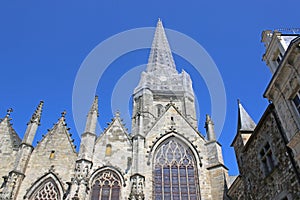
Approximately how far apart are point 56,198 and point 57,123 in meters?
5.70

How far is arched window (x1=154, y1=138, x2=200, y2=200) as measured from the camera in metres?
14.1

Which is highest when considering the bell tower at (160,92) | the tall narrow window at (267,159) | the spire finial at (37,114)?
the bell tower at (160,92)

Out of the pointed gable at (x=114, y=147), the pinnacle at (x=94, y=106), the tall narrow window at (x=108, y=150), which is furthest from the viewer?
the pinnacle at (x=94, y=106)

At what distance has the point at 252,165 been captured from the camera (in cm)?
1029

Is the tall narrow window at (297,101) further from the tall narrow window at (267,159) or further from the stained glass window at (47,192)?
the stained glass window at (47,192)

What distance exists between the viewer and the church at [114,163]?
1398cm

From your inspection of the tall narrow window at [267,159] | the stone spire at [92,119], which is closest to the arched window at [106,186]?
the stone spire at [92,119]

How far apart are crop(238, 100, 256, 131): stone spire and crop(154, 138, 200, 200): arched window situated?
442cm

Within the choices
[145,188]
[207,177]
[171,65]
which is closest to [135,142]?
[145,188]

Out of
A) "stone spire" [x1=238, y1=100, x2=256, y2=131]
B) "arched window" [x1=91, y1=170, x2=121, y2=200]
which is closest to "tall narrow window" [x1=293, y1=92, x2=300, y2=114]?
"stone spire" [x1=238, y1=100, x2=256, y2=131]

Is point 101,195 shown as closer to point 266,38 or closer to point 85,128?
point 85,128

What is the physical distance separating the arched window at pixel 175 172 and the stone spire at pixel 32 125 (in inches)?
306

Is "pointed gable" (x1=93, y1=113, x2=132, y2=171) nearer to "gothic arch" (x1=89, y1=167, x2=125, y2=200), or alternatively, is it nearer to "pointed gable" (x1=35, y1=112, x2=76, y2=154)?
"gothic arch" (x1=89, y1=167, x2=125, y2=200)

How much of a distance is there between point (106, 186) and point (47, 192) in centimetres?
322
